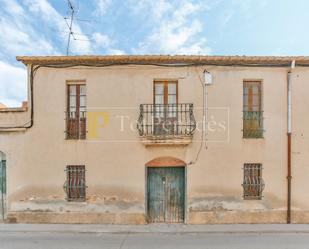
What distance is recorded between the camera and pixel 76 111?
8086 mm

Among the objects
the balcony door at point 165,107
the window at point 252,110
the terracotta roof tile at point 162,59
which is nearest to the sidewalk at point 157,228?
the window at point 252,110

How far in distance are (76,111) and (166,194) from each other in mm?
4690

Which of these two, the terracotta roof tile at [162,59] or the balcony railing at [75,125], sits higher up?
the terracotta roof tile at [162,59]

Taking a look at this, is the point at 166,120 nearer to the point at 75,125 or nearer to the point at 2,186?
the point at 75,125

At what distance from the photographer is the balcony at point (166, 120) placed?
7695 millimetres

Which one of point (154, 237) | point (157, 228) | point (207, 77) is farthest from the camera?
point (207, 77)

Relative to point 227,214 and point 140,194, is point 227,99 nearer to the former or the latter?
point 227,214

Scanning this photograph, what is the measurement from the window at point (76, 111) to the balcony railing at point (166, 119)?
87.8 inches

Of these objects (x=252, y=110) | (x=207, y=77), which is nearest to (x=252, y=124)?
(x=252, y=110)

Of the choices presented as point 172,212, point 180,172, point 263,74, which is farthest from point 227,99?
point 172,212

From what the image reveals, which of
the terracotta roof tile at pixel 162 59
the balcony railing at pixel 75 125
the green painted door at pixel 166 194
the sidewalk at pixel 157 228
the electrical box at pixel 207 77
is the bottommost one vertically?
the sidewalk at pixel 157 228

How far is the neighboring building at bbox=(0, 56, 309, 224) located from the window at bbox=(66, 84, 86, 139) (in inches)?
2.2

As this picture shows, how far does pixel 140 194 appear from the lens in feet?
25.3

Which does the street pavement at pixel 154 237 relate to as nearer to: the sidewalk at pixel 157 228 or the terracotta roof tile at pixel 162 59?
the sidewalk at pixel 157 228
